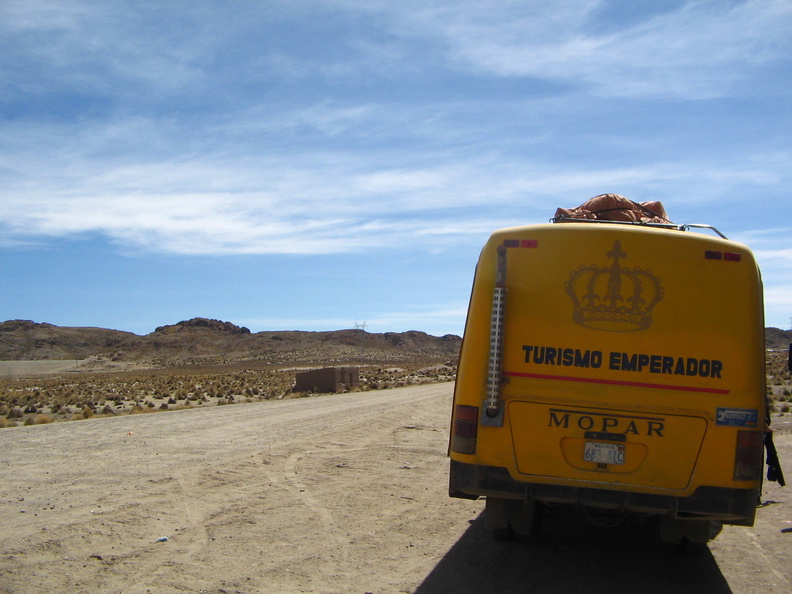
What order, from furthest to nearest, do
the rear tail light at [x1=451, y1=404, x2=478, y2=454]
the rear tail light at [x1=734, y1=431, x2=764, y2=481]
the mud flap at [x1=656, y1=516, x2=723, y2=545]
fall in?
the mud flap at [x1=656, y1=516, x2=723, y2=545]
the rear tail light at [x1=451, y1=404, x2=478, y2=454]
the rear tail light at [x1=734, y1=431, x2=764, y2=481]

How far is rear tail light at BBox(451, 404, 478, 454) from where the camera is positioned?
603cm

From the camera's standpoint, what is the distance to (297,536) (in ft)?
24.8

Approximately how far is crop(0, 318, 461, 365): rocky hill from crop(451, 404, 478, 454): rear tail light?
125801 mm

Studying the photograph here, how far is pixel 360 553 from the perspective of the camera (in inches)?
279

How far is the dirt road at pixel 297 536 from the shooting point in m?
6.29

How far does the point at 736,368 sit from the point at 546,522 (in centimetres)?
381

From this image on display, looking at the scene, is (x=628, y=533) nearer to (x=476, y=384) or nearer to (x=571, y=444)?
(x=571, y=444)

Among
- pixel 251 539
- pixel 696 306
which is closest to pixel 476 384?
pixel 696 306

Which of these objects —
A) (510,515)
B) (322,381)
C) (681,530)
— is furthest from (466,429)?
(322,381)

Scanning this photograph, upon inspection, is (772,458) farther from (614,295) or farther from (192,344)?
(192,344)

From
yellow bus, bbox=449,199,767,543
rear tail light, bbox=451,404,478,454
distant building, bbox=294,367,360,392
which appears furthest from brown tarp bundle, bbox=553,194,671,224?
distant building, bbox=294,367,360,392

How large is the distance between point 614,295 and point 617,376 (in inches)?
25.1

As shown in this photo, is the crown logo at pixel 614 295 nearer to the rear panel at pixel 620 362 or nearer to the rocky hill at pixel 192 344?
the rear panel at pixel 620 362

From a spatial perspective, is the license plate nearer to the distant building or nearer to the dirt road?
the dirt road
